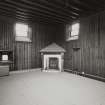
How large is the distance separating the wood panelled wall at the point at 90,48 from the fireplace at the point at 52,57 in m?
0.67

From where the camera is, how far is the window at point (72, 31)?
18.1 feet

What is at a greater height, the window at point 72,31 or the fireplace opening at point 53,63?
the window at point 72,31

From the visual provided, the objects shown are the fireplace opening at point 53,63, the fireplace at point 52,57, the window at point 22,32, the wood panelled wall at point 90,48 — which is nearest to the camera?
the wood panelled wall at point 90,48

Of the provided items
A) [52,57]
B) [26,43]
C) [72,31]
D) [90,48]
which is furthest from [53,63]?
[90,48]

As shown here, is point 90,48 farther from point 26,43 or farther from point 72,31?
point 26,43

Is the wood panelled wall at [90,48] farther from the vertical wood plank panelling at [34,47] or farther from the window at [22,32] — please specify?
the window at [22,32]

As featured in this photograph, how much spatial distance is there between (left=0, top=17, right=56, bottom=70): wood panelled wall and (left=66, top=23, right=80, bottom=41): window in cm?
132

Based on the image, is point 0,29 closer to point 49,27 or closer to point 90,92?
point 49,27

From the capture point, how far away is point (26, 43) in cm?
601

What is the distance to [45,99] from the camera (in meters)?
2.56

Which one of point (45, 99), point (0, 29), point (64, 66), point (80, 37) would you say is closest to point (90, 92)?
point (45, 99)

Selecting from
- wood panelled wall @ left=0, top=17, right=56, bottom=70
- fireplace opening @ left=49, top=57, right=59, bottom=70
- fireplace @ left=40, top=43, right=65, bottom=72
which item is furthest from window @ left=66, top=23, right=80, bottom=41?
fireplace opening @ left=49, top=57, right=59, bottom=70

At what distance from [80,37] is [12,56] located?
371 centimetres

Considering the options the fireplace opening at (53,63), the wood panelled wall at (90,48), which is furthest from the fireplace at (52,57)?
the wood panelled wall at (90,48)
